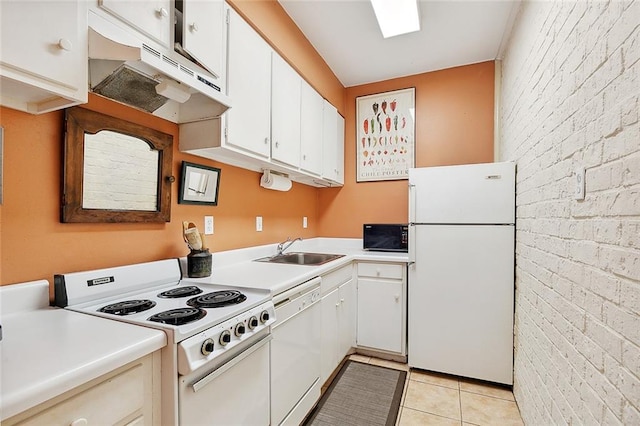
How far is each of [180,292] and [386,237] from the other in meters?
2.09

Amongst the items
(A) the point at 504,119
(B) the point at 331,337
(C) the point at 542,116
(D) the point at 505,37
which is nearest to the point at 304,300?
(B) the point at 331,337

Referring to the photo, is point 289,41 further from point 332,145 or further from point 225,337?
point 225,337

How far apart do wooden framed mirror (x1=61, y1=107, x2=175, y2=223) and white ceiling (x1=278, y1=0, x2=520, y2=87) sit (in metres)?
1.55

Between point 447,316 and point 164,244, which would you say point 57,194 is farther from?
point 447,316

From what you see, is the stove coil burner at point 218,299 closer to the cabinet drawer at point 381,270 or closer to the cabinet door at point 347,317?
the cabinet door at point 347,317

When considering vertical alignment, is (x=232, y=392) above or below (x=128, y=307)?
below

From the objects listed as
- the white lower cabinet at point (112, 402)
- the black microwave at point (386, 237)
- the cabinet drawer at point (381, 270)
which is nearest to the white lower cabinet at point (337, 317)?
the cabinet drawer at point (381, 270)

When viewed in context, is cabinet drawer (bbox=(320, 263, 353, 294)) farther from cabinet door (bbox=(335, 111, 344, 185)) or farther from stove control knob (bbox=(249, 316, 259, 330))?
cabinet door (bbox=(335, 111, 344, 185))

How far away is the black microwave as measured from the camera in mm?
2926

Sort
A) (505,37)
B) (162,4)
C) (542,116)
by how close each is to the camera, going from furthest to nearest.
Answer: (505,37) < (542,116) < (162,4)

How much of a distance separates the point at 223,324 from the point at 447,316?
6.26 feet

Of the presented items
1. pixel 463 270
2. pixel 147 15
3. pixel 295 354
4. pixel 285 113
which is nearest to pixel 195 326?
pixel 295 354

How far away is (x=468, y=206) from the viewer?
2.31m

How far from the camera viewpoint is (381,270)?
264 cm
